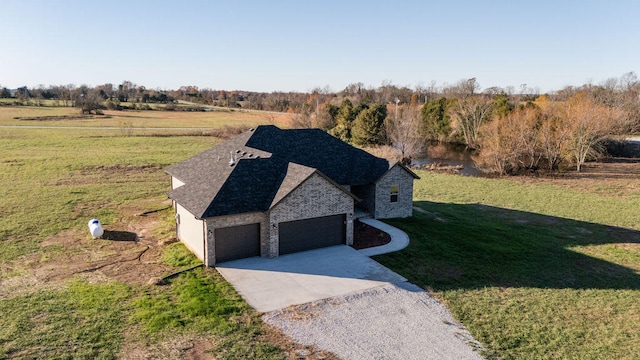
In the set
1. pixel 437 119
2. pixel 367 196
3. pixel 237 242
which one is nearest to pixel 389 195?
pixel 367 196

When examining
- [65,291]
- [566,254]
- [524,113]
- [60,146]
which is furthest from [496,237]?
[60,146]

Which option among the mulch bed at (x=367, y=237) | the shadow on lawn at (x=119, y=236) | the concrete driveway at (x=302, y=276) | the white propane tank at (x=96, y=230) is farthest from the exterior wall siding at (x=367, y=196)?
the white propane tank at (x=96, y=230)

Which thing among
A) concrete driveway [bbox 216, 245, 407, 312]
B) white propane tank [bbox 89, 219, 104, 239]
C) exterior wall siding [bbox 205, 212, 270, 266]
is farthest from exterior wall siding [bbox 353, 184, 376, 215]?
white propane tank [bbox 89, 219, 104, 239]

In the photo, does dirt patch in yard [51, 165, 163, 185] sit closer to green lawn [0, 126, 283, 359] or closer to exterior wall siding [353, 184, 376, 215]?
green lawn [0, 126, 283, 359]

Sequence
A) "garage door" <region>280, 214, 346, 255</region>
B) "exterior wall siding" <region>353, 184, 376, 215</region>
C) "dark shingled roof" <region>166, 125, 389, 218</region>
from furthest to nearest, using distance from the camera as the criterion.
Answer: "exterior wall siding" <region>353, 184, 376, 215</region>
"garage door" <region>280, 214, 346, 255</region>
"dark shingled roof" <region>166, 125, 389, 218</region>

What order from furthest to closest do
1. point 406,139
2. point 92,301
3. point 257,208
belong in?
point 406,139 < point 257,208 < point 92,301

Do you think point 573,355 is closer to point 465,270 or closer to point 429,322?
point 429,322

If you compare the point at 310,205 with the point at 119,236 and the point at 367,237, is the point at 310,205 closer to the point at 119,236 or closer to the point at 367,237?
the point at 367,237
